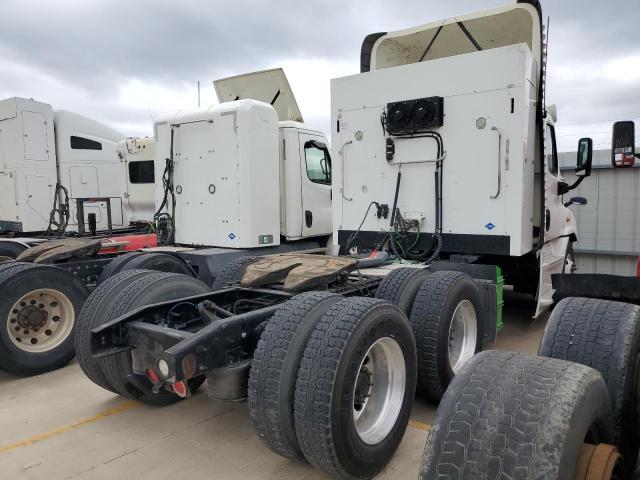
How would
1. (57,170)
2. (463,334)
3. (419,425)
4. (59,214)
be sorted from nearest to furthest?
(419,425)
(463,334)
(59,214)
(57,170)

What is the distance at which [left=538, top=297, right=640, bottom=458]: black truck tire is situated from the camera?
2260 millimetres

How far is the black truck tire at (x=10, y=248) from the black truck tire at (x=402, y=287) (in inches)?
240

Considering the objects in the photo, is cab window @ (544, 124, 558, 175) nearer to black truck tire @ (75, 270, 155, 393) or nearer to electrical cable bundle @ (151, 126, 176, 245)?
black truck tire @ (75, 270, 155, 393)

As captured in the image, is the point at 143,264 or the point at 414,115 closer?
the point at 414,115

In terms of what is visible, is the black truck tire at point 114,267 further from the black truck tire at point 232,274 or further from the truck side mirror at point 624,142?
the truck side mirror at point 624,142

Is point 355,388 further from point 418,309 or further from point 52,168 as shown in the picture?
point 52,168

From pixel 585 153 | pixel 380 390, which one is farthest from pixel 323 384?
pixel 585 153

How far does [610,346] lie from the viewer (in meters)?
2.34

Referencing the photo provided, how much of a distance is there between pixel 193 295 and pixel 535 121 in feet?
13.2

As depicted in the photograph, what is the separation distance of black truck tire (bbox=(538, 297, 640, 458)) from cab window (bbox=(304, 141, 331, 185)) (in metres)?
5.36

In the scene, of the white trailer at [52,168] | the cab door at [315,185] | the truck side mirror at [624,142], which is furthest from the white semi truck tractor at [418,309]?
the white trailer at [52,168]

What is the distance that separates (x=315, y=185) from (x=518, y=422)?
6358 mm

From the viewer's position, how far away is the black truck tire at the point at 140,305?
3467 millimetres

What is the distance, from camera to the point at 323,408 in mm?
2510
